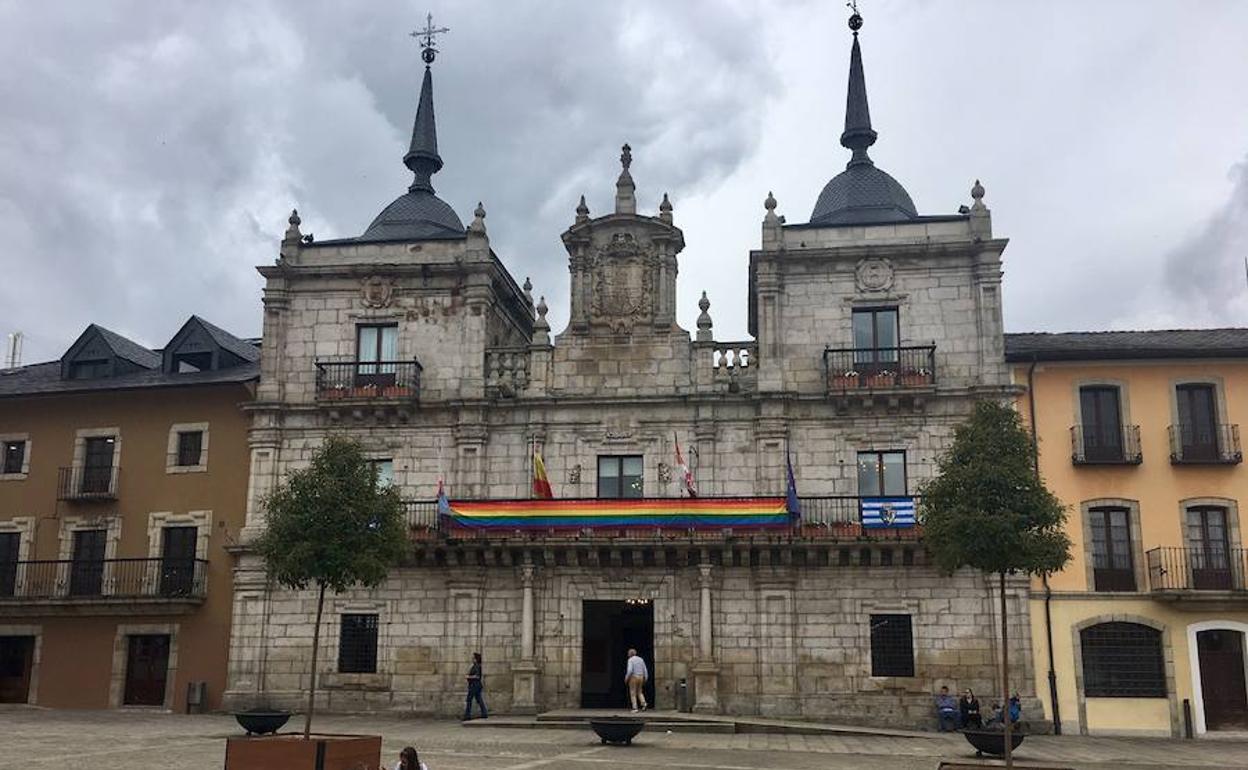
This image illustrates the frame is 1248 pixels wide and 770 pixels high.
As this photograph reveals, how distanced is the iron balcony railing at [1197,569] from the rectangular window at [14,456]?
32801 mm

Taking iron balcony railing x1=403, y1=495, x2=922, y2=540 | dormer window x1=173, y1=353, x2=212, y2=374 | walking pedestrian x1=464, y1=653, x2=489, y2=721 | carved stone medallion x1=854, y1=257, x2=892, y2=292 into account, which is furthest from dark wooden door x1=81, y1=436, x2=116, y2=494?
carved stone medallion x1=854, y1=257, x2=892, y2=292

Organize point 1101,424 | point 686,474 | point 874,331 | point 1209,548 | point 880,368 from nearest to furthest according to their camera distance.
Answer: point 1209,548, point 1101,424, point 686,474, point 880,368, point 874,331

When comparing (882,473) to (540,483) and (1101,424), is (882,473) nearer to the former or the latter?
(1101,424)

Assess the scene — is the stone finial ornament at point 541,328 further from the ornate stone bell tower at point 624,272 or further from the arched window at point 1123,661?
the arched window at point 1123,661

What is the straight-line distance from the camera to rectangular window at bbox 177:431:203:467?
34.0 metres

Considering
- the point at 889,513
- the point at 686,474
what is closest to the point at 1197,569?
the point at 889,513

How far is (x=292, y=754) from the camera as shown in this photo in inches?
595

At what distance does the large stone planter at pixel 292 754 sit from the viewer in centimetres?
1504

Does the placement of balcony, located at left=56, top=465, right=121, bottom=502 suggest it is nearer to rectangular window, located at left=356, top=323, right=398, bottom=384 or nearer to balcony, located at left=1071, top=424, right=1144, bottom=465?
rectangular window, located at left=356, top=323, right=398, bottom=384

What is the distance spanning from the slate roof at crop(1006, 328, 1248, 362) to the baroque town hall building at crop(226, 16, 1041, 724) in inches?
49.4

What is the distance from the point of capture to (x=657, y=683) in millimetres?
30391

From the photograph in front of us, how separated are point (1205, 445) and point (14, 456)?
34767 millimetres

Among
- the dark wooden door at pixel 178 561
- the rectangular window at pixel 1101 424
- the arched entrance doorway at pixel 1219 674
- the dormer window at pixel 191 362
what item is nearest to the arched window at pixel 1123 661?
the arched entrance doorway at pixel 1219 674

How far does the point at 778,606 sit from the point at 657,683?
12.6 feet
